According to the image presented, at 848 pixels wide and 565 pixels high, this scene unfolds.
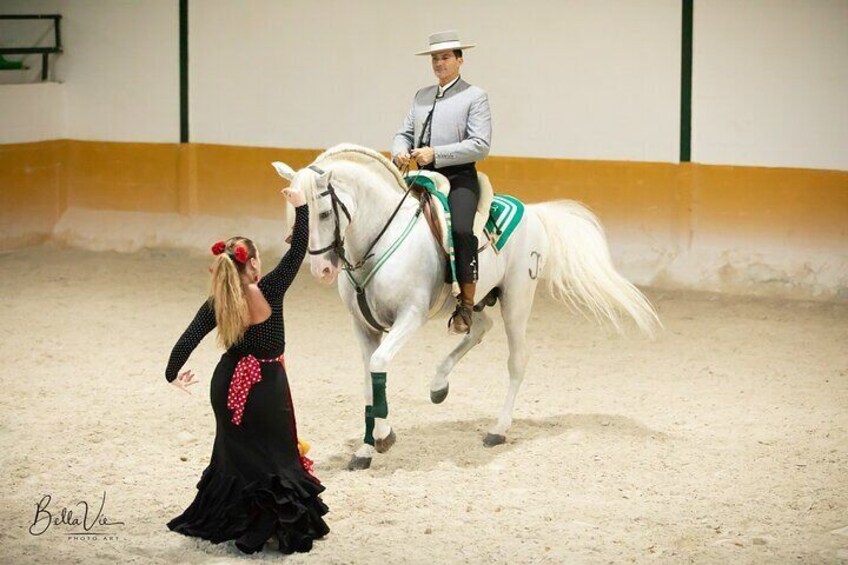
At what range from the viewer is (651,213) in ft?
32.7

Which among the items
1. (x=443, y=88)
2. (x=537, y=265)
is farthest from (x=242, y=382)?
(x=537, y=265)

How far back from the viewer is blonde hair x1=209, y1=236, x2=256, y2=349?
483cm

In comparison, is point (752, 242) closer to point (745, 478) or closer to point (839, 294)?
point (839, 294)

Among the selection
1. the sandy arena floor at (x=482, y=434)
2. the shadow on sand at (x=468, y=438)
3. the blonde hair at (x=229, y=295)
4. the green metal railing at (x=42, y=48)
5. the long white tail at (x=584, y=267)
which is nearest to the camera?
the blonde hair at (x=229, y=295)

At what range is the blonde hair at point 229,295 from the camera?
483cm

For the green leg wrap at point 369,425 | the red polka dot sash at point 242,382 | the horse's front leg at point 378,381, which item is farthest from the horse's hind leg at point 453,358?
the red polka dot sash at point 242,382

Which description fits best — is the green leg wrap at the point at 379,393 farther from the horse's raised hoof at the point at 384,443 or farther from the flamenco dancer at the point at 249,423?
the flamenco dancer at the point at 249,423

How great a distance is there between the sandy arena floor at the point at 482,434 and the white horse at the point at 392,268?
1.32 feet

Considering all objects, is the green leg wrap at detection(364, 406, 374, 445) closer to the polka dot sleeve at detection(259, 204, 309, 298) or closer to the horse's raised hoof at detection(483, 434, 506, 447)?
the horse's raised hoof at detection(483, 434, 506, 447)

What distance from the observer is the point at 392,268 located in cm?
590

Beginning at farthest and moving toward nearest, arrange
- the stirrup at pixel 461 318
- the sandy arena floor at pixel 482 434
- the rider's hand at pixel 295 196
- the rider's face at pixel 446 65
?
the rider's face at pixel 446 65
the stirrup at pixel 461 318
the rider's hand at pixel 295 196
the sandy arena floor at pixel 482 434

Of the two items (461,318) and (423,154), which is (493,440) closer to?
(461,318)

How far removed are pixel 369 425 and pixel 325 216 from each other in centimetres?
104

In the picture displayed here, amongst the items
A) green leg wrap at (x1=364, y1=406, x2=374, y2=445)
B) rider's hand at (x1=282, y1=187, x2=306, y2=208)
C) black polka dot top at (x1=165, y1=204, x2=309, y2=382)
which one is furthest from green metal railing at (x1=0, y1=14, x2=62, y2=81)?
black polka dot top at (x1=165, y1=204, x2=309, y2=382)
